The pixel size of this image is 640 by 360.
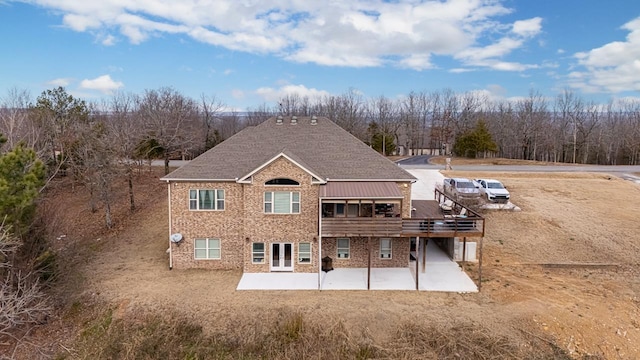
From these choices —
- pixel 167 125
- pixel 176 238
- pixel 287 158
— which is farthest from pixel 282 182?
pixel 167 125

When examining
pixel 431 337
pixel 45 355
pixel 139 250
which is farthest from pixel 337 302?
pixel 139 250

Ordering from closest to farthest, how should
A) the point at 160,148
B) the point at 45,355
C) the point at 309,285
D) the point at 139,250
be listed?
the point at 45,355, the point at 309,285, the point at 139,250, the point at 160,148

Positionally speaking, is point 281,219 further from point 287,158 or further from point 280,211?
point 287,158

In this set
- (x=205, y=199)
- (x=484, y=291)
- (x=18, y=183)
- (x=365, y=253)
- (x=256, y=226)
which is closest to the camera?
Answer: (x=18, y=183)

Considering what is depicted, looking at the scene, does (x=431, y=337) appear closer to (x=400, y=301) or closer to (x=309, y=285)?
(x=400, y=301)

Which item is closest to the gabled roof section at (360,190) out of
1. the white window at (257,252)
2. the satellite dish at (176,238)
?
the white window at (257,252)

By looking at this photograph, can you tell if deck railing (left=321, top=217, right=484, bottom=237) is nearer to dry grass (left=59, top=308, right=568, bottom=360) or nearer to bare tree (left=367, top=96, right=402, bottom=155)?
dry grass (left=59, top=308, right=568, bottom=360)
